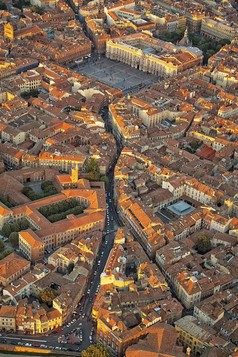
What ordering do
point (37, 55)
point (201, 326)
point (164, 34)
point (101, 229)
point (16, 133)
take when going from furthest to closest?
point (164, 34)
point (37, 55)
point (16, 133)
point (101, 229)
point (201, 326)

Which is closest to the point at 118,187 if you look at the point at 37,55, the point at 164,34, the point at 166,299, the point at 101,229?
the point at 101,229

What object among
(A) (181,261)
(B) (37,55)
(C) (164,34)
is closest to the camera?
(A) (181,261)

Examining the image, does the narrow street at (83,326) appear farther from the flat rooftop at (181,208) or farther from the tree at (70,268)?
the flat rooftop at (181,208)

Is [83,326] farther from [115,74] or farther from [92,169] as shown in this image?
[115,74]

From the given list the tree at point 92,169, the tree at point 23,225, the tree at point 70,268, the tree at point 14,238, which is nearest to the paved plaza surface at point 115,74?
the tree at point 92,169

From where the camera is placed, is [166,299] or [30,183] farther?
[30,183]

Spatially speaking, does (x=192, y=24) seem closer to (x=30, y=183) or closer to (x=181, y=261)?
(x=30, y=183)

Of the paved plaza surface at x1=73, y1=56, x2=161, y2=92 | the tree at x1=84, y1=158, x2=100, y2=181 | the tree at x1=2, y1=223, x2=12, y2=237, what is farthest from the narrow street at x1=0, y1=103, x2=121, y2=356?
the paved plaza surface at x1=73, y1=56, x2=161, y2=92
